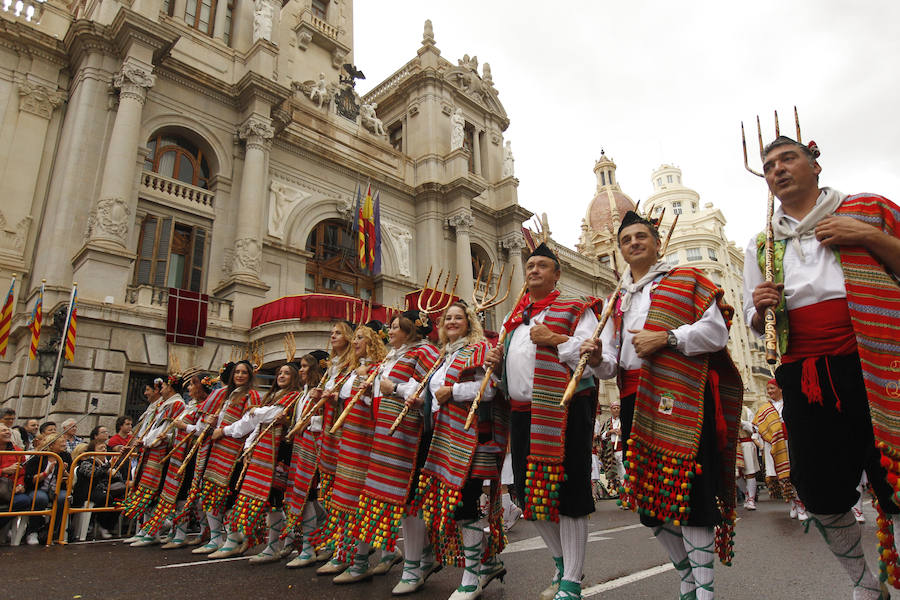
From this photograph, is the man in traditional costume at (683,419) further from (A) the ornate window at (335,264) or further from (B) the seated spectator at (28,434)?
(A) the ornate window at (335,264)

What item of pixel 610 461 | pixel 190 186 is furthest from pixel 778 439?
pixel 190 186

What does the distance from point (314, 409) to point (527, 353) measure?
8.36 ft

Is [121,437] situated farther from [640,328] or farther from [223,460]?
[640,328]

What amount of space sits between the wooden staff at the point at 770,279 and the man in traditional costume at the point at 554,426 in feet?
3.39

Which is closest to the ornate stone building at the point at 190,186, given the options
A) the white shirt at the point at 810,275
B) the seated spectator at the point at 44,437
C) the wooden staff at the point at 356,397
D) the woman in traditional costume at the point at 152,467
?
the seated spectator at the point at 44,437

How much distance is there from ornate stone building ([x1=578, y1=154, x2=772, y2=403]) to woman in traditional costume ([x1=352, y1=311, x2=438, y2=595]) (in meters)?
43.8

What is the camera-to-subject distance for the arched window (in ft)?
52.6

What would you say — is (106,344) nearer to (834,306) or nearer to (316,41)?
(834,306)

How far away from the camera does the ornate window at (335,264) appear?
18.9m

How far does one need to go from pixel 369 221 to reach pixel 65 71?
948 centimetres

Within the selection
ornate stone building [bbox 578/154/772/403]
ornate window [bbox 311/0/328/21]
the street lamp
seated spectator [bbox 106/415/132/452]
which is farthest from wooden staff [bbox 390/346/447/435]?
ornate stone building [bbox 578/154/772/403]

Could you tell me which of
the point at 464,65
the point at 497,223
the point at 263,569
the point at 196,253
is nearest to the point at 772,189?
the point at 263,569

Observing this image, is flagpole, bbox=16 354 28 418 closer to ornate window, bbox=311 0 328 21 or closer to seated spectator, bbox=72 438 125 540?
seated spectator, bbox=72 438 125 540

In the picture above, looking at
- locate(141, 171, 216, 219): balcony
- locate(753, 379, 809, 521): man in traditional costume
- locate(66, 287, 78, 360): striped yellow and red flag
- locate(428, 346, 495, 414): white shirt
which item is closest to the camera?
locate(428, 346, 495, 414): white shirt
